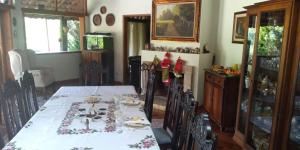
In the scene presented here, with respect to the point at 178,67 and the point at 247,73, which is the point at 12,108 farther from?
the point at 178,67

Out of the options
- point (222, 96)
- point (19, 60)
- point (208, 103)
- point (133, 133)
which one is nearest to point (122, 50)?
point (19, 60)

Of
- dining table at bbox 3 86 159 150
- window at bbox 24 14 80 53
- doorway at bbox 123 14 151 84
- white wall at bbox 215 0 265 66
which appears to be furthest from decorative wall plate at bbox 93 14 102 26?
dining table at bbox 3 86 159 150

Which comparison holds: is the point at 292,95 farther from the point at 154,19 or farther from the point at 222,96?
the point at 154,19

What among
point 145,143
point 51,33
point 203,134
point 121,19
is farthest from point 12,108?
point 51,33

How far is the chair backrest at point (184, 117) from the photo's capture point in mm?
1494

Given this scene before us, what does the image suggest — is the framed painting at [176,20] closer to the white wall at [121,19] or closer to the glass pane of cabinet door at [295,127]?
the white wall at [121,19]

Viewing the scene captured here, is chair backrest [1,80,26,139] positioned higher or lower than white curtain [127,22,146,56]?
lower

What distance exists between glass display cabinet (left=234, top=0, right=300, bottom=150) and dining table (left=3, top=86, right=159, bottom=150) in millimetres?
1400

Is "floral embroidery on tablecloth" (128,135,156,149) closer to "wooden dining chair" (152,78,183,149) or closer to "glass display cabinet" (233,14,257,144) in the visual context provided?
"wooden dining chair" (152,78,183,149)

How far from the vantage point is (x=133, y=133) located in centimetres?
171

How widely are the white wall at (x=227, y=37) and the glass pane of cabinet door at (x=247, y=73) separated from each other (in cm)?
85

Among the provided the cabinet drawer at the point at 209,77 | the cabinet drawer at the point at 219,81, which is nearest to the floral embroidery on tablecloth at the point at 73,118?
the cabinet drawer at the point at 219,81

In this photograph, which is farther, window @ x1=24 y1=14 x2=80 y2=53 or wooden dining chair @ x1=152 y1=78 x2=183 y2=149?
window @ x1=24 y1=14 x2=80 y2=53

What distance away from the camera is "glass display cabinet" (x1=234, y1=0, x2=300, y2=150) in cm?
223
